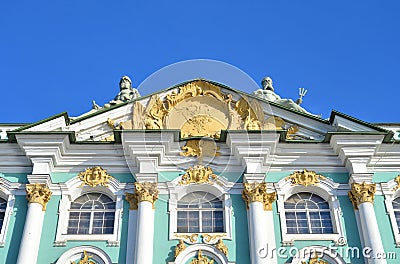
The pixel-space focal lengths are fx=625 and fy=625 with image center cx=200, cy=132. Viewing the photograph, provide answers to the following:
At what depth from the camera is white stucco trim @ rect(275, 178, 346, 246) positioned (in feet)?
54.7

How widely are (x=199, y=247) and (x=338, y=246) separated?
3668mm

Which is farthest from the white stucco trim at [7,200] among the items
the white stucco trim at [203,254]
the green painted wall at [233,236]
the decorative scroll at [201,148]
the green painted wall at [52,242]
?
the decorative scroll at [201,148]

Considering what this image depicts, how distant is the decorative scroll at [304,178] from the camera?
1781cm

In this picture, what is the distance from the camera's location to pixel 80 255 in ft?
53.1

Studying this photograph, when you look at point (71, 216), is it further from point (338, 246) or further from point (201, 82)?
point (338, 246)

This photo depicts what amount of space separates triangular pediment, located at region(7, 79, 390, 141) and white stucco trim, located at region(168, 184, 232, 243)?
1.79 meters

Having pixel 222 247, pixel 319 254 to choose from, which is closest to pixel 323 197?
pixel 319 254

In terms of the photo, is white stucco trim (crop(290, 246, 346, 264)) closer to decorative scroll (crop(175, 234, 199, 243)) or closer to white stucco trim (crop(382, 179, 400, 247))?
white stucco trim (crop(382, 179, 400, 247))

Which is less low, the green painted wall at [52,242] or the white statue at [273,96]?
the white statue at [273,96]

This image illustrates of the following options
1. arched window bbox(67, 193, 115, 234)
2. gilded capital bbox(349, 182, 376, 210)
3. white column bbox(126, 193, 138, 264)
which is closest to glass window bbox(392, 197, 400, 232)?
gilded capital bbox(349, 182, 376, 210)

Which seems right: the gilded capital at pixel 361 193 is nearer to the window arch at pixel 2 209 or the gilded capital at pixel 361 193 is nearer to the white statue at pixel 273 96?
the white statue at pixel 273 96

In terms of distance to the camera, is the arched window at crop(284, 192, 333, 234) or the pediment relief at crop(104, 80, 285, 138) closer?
the arched window at crop(284, 192, 333, 234)

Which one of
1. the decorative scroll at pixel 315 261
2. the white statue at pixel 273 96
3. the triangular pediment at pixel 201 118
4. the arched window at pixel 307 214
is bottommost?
the decorative scroll at pixel 315 261

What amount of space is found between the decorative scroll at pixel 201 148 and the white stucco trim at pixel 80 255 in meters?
3.83
